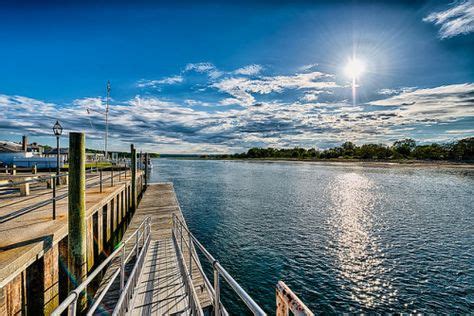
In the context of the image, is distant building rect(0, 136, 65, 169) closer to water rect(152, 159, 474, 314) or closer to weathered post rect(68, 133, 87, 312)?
water rect(152, 159, 474, 314)

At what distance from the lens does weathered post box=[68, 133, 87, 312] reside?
5.83 m

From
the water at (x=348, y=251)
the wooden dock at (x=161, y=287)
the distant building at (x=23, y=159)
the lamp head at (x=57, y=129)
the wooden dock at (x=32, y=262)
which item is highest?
the lamp head at (x=57, y=129)

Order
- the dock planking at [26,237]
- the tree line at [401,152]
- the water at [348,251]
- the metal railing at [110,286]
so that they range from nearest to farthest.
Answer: the metal railing at [110,286]
the dock planking at [26,237]
the water at [348,251]
the tree line at [401,152]

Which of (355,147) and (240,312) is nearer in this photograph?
(240,312)

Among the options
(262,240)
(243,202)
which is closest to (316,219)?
(262,240)

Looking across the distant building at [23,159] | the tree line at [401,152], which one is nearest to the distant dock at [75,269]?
the distant building at [23,159]

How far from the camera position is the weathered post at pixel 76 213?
5.83m

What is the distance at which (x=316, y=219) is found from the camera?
58.7ft

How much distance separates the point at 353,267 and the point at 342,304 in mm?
2936

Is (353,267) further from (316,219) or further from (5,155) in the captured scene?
(5,155)

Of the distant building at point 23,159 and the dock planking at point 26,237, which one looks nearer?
the dock planking at point 26,237

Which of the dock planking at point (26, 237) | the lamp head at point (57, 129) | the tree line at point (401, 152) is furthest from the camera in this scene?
the tree line at point (401, 152)

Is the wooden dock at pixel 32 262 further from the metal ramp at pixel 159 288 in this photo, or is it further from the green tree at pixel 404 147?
→ the green tree at pixel 404 147

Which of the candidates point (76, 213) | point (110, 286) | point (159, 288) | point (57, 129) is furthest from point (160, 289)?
point (57, 129)
